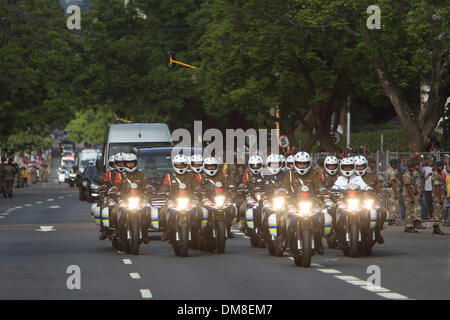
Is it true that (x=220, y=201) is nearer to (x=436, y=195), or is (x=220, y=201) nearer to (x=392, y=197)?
(x=436, y=195)

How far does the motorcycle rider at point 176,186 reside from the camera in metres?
20.4

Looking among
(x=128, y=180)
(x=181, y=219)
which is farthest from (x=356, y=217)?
(x=128, y=180)

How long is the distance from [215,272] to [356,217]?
339cm

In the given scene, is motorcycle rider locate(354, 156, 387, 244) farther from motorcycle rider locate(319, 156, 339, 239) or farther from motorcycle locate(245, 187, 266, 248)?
motorcycle locate(245, 187, 266, 248)

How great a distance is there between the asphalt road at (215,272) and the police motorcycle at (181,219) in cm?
25

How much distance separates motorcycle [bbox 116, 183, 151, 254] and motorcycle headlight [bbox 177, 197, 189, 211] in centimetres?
78

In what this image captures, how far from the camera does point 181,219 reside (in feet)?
65.9

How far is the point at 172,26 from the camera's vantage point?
252ft

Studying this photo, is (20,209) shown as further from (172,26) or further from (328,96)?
(172,26)

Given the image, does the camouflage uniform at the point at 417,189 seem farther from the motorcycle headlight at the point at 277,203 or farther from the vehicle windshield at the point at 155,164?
the motorcycle headlight at the point at 277,203

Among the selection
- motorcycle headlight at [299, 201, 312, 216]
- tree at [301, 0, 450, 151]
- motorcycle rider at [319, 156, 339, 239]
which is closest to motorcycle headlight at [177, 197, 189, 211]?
motorcycle rider at [319, 156, 339, 239]

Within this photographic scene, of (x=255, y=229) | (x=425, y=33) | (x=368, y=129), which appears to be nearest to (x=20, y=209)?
(x=425, y=33)

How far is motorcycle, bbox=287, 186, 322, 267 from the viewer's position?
18.0 m
